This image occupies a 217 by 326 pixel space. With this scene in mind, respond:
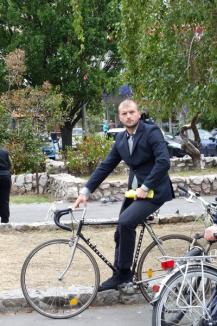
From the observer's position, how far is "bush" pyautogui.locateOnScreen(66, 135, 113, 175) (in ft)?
61.6

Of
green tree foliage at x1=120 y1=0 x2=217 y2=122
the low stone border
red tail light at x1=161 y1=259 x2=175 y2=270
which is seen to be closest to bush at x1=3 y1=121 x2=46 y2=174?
green tree foliage at x1=120 y1=0 x2=217 y2=122

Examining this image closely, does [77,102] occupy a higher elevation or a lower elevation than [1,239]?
higher

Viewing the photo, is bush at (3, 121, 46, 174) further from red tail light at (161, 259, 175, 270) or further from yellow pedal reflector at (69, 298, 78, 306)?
red tail light at (161, 259, 175, 270)

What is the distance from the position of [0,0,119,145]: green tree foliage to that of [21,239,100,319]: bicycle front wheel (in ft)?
73.0

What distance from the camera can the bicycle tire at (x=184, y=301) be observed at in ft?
14.6

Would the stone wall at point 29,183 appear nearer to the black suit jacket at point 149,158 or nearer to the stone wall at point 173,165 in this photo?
the stone wall at point 173,165

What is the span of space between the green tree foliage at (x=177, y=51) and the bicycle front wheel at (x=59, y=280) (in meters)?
2.93

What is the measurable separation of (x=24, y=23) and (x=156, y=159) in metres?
24.9

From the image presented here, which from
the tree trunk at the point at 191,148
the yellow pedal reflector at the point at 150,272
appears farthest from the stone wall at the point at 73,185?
the yellow pedal reflector at the point at 150,272

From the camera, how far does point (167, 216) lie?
34.0 ft

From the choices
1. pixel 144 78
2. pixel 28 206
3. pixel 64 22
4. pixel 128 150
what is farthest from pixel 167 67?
pixel 64 22

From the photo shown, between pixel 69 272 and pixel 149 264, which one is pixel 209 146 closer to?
pixel 149 264

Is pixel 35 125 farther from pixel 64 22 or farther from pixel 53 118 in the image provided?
pixel 64 22

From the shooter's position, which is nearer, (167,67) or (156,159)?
(156,159)
